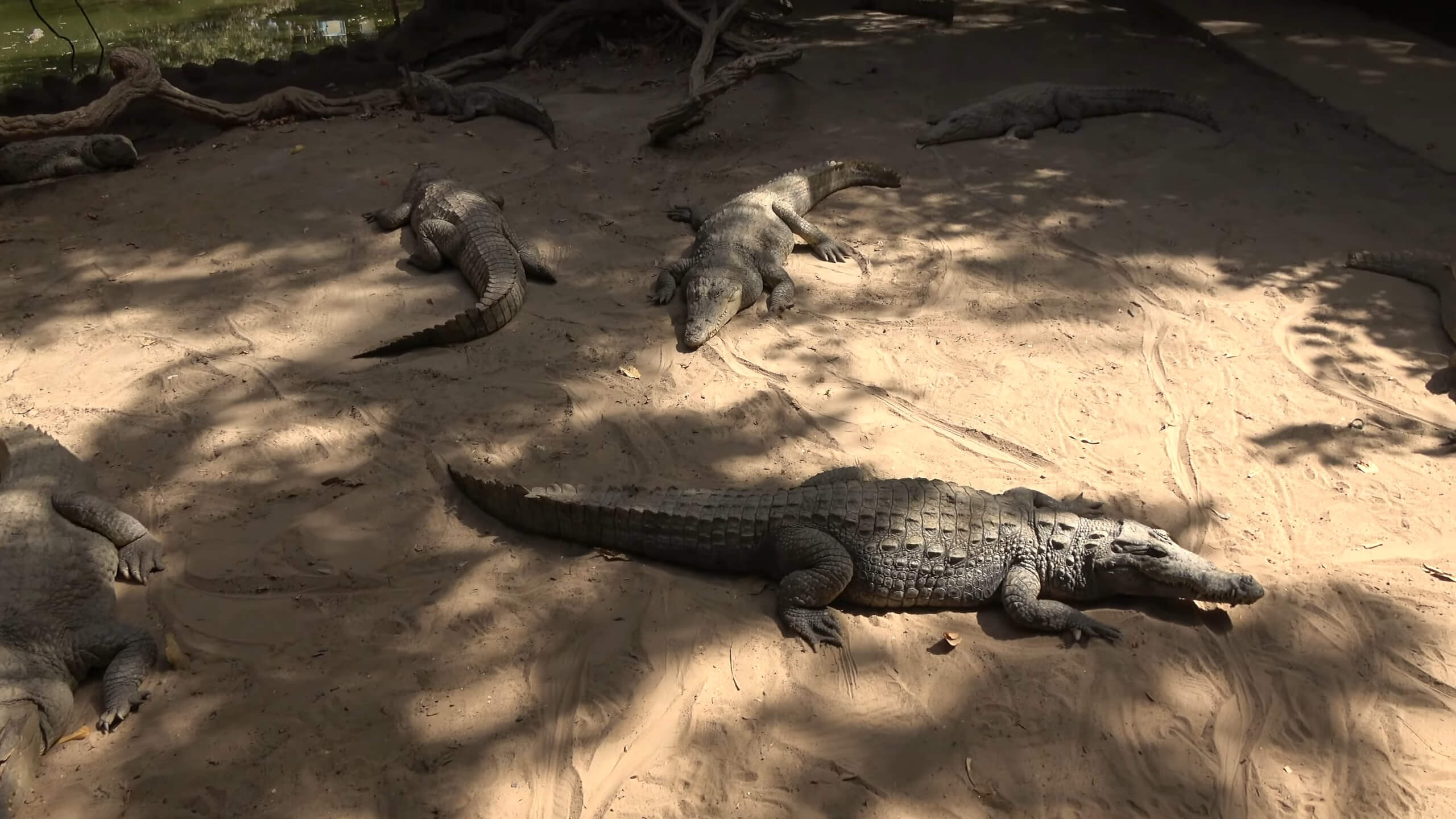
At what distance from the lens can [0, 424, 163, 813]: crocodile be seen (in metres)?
3.24

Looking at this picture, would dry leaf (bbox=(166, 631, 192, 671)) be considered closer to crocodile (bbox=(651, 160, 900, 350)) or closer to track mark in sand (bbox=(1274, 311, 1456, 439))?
crocodile (bbox=(651, 160, 900, 350))

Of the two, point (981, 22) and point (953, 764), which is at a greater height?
point (981, 22)

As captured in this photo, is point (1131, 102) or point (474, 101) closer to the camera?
point (1131, 102)

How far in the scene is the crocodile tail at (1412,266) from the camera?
6277mm

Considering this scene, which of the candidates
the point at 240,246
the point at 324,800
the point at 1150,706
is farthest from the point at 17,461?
the point at 1150,706

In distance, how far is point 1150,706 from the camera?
3.62 meters

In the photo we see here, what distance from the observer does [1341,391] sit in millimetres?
5496

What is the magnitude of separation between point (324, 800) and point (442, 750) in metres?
0.40

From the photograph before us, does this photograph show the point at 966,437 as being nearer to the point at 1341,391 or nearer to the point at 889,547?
the point at 889,547

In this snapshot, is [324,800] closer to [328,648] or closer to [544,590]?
[328,648]

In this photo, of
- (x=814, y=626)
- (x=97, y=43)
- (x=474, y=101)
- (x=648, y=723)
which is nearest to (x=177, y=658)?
(x=648, y=723)

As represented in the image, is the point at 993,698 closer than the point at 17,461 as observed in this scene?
Yes

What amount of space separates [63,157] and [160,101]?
3.15 feet

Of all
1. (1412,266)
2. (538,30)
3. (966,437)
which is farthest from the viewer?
(538,30)
